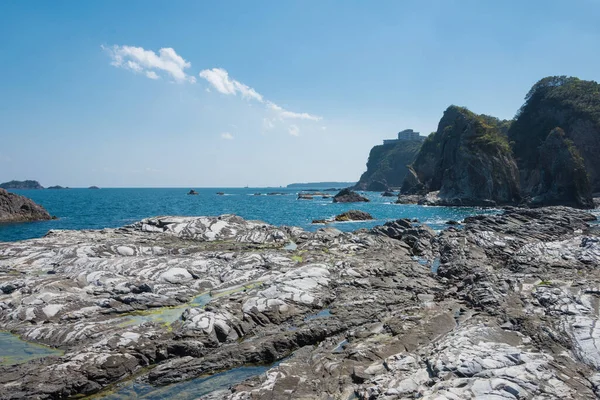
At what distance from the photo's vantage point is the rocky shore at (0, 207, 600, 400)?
988cm

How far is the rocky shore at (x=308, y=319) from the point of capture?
988cm

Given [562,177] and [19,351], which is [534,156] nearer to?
[562,177]

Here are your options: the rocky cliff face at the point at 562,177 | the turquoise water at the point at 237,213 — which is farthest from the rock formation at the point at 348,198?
the rocky cliff face at the point at 562,177

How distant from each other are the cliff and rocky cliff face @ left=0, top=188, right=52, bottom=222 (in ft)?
340

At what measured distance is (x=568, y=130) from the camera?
9338 centimetres

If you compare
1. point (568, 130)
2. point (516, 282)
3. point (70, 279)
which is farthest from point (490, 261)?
point (568, 130)

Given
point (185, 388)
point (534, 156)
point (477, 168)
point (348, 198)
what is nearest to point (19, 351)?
point (185, 388)

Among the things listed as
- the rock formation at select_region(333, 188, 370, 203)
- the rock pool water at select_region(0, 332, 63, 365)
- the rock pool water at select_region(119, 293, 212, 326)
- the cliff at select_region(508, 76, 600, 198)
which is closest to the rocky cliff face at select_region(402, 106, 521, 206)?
the cliff at select_region(508, 76, 600, 198)

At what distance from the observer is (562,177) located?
75.8m

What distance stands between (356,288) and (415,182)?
11554cm

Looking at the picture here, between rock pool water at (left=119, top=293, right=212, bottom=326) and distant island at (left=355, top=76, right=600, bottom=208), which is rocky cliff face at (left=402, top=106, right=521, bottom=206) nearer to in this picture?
distant island at (left=355, top=76, right=600, bottom=208)

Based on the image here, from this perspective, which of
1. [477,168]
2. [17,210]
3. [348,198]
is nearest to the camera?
[17,210]

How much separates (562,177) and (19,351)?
91.6 m

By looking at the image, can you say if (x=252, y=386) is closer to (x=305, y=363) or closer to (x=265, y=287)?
(x=305, y=363)
